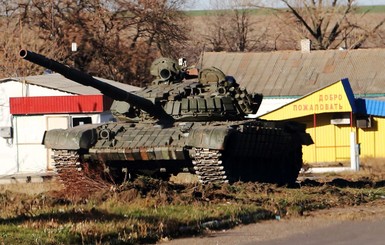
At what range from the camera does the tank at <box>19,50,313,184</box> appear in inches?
806

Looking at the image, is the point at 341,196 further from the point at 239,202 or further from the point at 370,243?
the point at 370,243

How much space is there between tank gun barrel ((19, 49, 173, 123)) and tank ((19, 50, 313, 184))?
2 cm

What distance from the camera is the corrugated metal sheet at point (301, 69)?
46.8 meters

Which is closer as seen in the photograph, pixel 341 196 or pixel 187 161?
pixel 341 196

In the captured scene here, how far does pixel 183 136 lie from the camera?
68.0 ft

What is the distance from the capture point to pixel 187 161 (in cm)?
2125

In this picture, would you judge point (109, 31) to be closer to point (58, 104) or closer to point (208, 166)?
point (58, 104)

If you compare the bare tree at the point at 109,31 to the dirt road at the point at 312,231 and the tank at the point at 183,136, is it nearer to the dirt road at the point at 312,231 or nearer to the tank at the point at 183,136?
the tank at the point at 183,136

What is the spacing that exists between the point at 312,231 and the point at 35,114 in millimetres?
21126

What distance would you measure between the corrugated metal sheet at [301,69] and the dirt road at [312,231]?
30.9 meters

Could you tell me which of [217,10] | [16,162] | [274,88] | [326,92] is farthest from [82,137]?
[217,10]

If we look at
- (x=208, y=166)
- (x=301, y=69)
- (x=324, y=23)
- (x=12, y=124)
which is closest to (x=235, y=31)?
(x=324, y=23)

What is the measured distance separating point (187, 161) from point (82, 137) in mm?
2090

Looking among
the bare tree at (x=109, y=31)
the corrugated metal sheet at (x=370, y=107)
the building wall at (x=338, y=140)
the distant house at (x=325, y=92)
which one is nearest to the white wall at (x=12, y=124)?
the distant house at (x=325, y=92)
